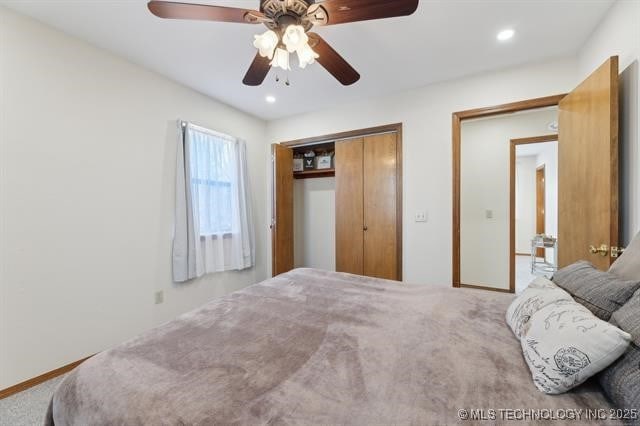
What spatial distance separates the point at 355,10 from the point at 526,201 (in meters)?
7.01

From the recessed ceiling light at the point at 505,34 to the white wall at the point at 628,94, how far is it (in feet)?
1.76

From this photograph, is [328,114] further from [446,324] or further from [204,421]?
[204,421]

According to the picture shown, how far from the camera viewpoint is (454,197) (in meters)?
2.65

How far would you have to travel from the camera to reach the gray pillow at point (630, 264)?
38.5 inches

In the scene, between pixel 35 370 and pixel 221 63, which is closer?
pixel 35 370

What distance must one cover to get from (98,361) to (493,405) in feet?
3.98

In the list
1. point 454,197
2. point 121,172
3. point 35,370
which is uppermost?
point 121,172

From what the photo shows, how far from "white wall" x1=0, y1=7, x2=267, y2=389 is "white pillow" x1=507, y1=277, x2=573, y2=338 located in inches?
109

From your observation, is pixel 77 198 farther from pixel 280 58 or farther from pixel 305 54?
pixel 305 54

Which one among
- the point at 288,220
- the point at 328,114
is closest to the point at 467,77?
the point at 328,114

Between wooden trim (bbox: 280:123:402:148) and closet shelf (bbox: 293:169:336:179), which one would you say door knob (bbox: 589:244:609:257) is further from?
closet shelf (bbox: 293:169:336:179)

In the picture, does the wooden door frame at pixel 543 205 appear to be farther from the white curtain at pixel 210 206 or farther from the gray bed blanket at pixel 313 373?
the white curtain at pixel 210 206

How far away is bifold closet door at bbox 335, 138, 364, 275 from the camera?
326 cm

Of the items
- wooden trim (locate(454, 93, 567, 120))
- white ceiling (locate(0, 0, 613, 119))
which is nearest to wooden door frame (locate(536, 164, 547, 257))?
wooden trim (locate(454, 93, 567, 120))
